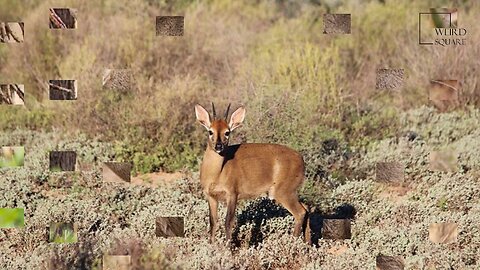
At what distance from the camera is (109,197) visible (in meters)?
10.6

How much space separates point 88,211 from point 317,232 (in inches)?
89.0

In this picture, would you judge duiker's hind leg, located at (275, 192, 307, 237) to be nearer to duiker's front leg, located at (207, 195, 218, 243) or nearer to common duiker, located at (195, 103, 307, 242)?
common duiker, located at (195, 103, 307, 242)

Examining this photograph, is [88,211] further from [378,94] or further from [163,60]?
[378,94]

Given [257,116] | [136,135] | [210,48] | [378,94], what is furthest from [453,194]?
[210,48]

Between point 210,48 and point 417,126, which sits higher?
point 210,48
